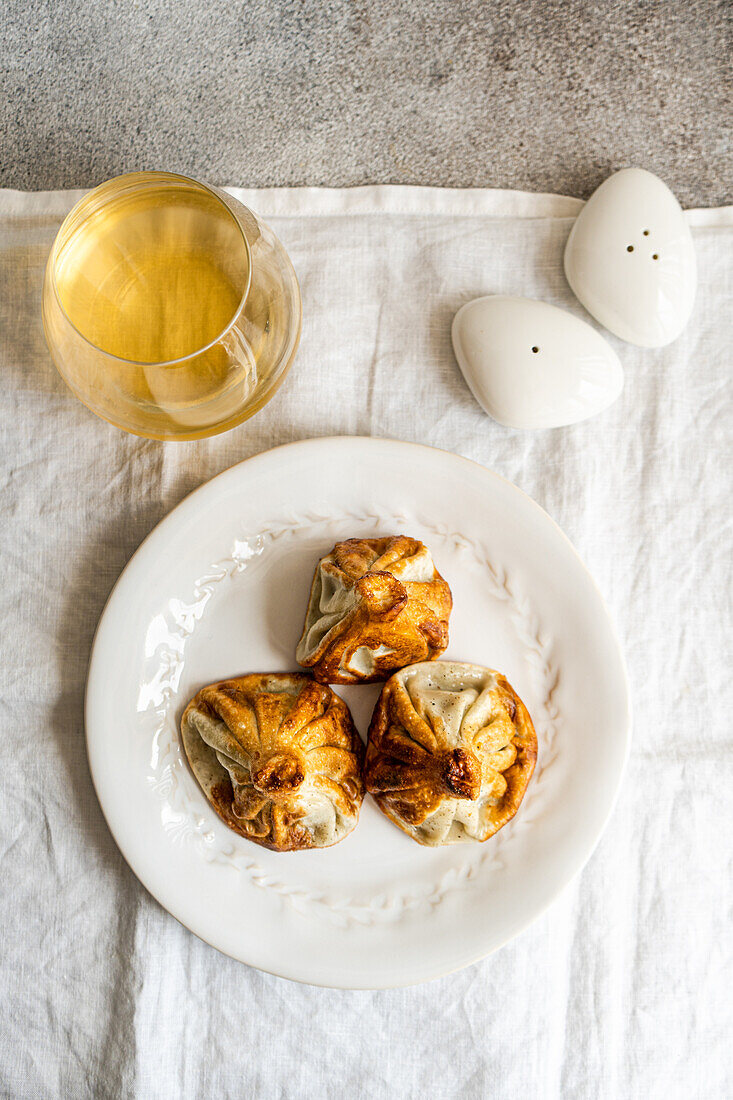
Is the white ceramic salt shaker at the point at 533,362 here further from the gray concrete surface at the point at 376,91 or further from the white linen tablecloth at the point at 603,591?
the gray concrete surface at the point at 376,91

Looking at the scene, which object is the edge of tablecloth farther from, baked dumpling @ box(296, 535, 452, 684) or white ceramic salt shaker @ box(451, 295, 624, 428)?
baked dumpling @ box(296, 535, 452, 684)

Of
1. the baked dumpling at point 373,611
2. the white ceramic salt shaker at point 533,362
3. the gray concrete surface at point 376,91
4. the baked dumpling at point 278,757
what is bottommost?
the baked dumpling at point 278,757

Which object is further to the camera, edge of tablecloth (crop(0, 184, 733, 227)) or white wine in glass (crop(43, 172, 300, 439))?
edge of tablecloth (crop(0, 184, 733, 227))

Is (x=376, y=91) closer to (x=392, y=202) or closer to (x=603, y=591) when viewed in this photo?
(x=392, y=202)

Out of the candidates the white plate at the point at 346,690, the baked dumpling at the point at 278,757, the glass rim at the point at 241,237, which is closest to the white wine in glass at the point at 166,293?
the glass rim at the point at 241,237

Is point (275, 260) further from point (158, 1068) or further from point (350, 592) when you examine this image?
point (158, 1068)

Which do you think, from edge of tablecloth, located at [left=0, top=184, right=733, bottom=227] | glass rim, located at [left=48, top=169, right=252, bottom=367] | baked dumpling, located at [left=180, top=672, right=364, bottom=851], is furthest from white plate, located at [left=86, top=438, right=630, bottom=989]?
edge of tablecloth, located at [left=0, top=184, right=733, bottom=227]
